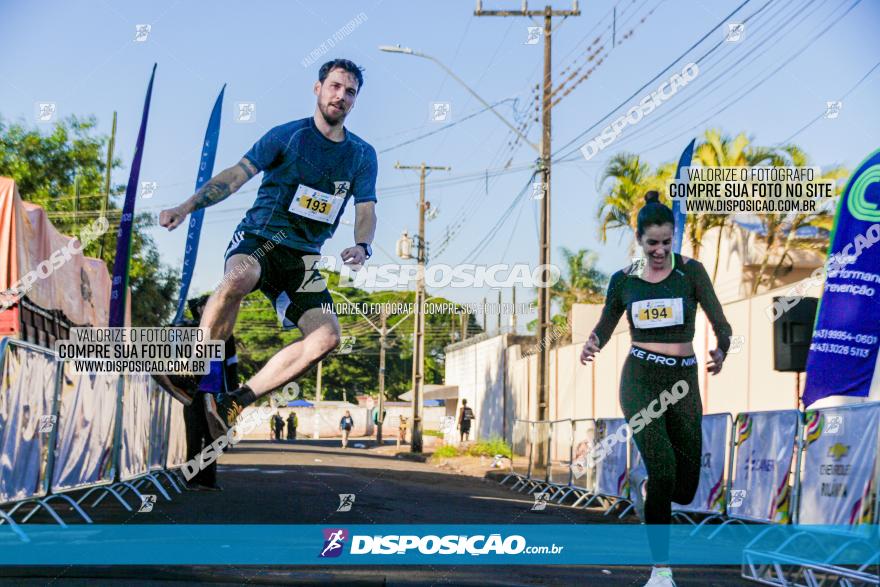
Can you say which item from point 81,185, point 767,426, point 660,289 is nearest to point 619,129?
point 660,289

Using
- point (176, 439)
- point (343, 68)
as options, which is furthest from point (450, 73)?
point (176, 439)

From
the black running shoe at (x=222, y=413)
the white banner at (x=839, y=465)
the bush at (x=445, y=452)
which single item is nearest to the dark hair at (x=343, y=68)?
the black running shoe at (x=222, y=413)

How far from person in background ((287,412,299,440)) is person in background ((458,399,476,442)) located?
1.63 metres

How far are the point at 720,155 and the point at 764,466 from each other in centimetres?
250

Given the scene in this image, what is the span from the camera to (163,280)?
26.5 feet

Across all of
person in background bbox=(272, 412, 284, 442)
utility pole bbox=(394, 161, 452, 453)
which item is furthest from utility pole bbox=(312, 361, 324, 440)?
utility pole bbox=(394, 161, 452, 453)

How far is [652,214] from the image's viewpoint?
747 cm

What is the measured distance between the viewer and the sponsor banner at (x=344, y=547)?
23.0 ft

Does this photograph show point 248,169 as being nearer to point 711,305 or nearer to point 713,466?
point 711,305

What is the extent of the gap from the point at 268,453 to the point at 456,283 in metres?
5.00

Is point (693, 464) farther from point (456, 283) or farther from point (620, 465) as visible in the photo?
point (620, 465)

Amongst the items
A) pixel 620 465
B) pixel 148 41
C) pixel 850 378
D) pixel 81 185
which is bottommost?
pixel 620 465

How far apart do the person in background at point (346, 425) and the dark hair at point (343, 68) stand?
394 centimetres

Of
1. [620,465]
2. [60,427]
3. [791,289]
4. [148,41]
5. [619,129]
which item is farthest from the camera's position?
[620,465]
